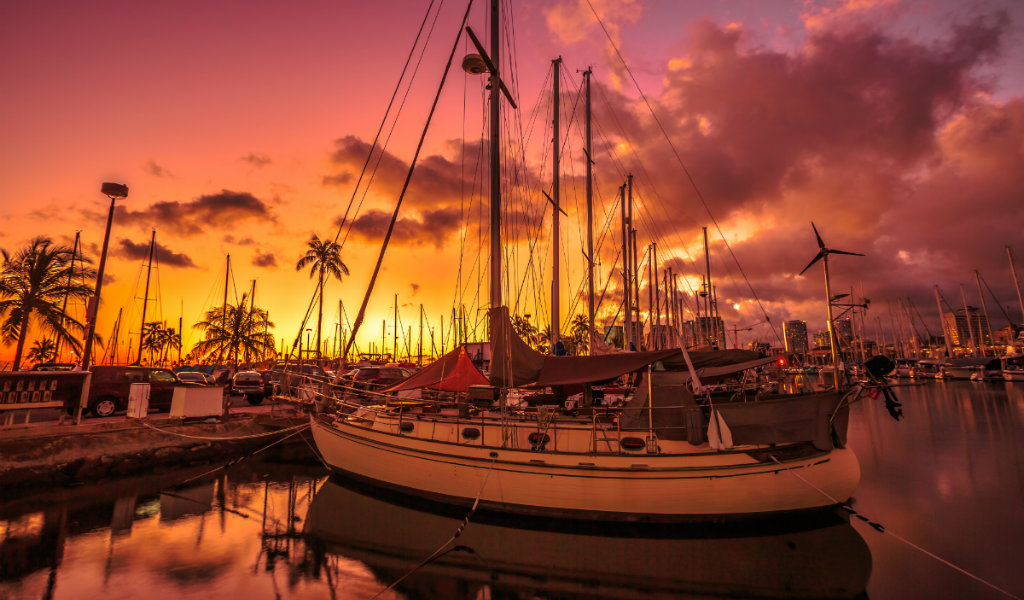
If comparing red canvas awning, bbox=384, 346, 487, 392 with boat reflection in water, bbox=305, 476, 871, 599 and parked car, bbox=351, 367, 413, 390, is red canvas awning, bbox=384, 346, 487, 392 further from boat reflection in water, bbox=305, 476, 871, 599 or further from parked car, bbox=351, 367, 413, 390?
parked car, bbox=351, 367, 413, 390

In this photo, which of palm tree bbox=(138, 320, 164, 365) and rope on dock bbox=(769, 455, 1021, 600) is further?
palm tree bbox=(138, 320, 164, 365)

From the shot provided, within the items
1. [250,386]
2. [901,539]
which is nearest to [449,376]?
[901,539]

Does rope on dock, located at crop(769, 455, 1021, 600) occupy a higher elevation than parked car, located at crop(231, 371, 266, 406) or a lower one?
lower

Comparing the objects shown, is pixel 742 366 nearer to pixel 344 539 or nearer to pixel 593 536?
pixel 593 536

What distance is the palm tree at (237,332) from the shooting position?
51281 millimetres

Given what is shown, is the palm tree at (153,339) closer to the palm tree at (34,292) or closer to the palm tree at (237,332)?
the palm tree at (237,332)

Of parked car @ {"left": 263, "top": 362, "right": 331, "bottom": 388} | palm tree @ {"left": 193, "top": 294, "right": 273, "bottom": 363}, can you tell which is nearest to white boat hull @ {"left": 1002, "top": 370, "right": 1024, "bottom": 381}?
parked car @ {"left": 263, "top": 362, "right": 331, "bottom": 388}

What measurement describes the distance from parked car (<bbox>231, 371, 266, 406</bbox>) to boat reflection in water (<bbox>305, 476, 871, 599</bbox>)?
55.9ft

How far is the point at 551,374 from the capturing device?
37.9ft

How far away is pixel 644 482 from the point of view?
31.9 feet

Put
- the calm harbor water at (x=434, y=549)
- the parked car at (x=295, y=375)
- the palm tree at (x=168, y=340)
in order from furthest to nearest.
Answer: the palm tree at (x=168, y=340)
the parked car at (x=295, y=375)
the calm harbor water at (x=434, y=549)

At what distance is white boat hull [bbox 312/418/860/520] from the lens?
9617 millimetres

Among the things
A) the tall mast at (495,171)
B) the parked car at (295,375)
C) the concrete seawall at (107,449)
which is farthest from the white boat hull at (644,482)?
the concrete seawall at (107,449)

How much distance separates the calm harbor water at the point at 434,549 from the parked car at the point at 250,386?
11.9 meters
